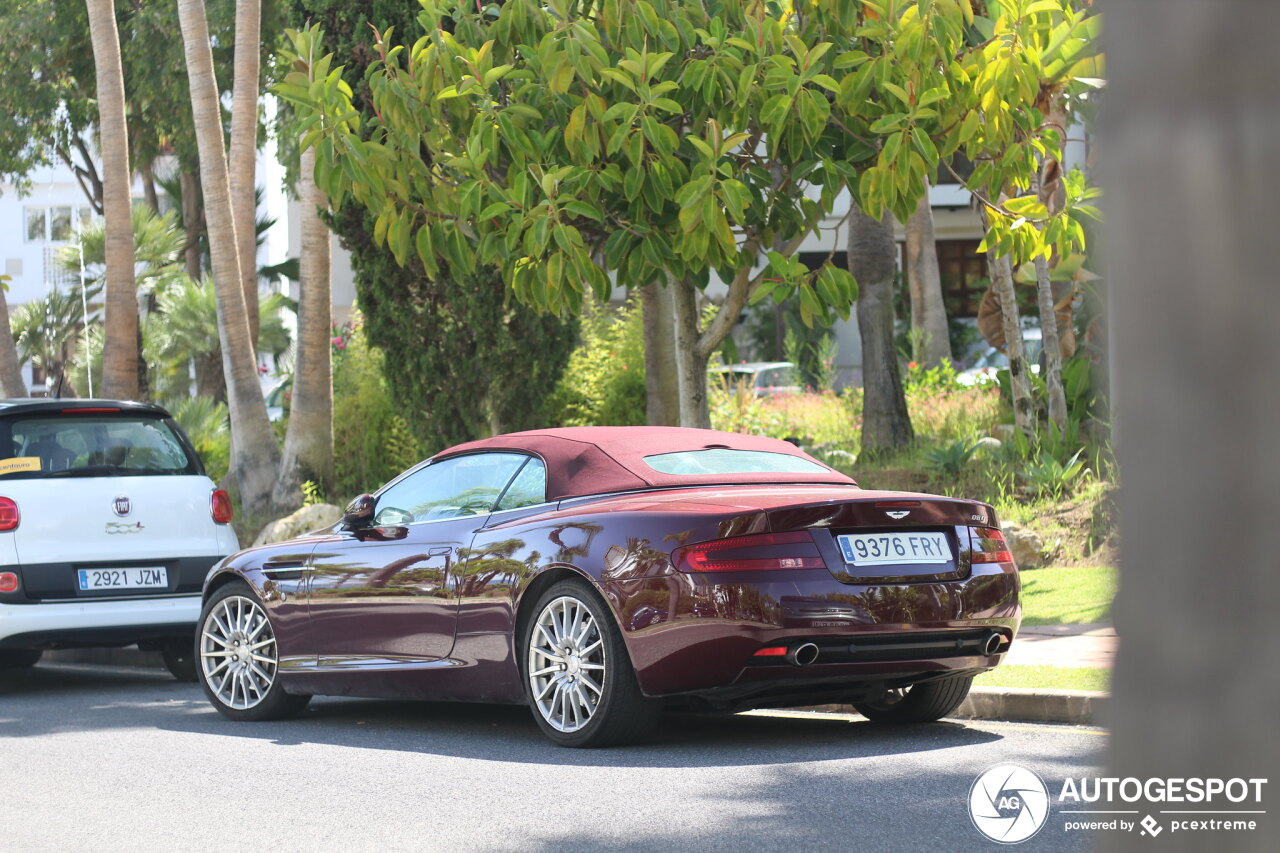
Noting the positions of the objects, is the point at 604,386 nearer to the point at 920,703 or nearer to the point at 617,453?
the point at 617,453

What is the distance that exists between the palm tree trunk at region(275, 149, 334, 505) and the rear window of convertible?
9.32 m

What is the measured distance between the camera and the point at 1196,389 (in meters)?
1.54

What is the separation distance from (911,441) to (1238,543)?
1443 cm

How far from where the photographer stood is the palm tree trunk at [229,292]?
16516 mm

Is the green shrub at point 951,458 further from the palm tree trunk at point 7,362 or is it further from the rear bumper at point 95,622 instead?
the palm tree trunk at point 7,362

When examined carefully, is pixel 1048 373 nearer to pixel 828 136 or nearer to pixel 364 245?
pixel 828 136

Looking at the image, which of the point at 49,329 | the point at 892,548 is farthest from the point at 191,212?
the point at 892,548

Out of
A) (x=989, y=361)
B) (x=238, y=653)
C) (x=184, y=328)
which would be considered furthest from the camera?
(x=184, y=328)

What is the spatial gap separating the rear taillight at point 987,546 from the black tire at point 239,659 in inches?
152

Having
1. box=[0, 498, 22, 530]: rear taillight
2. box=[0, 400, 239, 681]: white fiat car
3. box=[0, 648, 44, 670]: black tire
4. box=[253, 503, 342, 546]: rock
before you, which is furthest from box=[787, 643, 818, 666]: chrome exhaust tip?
box=[253, 503, 342, 546]: rock

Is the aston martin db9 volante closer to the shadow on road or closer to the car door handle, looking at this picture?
the car door handle

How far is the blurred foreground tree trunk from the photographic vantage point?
151 cm

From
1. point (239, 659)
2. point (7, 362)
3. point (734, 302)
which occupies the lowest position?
point (239, 659)

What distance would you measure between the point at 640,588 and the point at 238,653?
3236 mm
